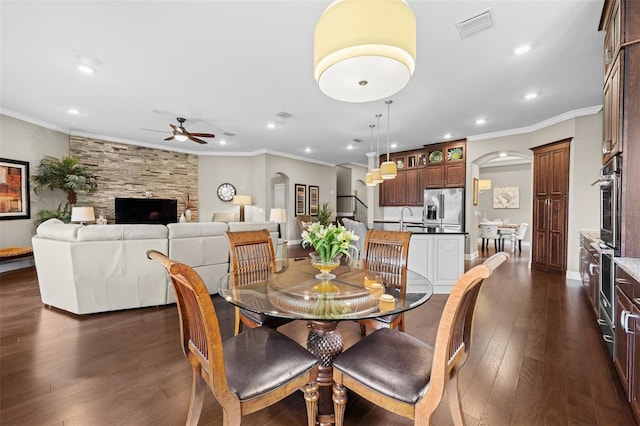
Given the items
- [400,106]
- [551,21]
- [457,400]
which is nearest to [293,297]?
[457,400]

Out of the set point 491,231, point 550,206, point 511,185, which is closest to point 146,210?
point 550,206

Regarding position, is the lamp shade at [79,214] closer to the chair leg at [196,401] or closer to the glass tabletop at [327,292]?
the glass tabletop at [327,292]

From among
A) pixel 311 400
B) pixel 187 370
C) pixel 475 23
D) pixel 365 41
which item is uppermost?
pixel 475 23

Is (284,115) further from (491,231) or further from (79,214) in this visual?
Result: (491,231)

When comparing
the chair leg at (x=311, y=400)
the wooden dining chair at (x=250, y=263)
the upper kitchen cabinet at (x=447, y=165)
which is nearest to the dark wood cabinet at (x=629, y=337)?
the chair leg at (x=311, y=400)

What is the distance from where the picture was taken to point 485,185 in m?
8.34

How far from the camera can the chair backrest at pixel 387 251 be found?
86.8 inches

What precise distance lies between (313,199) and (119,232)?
6576 mm

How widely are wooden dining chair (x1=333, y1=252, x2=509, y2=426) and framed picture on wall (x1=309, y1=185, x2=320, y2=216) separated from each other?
302 inches

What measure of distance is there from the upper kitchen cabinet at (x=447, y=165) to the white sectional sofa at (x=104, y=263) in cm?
574

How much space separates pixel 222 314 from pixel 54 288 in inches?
76.3

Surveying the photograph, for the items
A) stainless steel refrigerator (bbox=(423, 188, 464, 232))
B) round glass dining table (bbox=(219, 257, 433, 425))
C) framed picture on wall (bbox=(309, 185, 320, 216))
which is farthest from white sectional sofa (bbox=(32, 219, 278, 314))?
framed picture on wall (bbox=(309, 185, 320, 216))

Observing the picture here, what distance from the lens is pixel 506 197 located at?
28.5 ft

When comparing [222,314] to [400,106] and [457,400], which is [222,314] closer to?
[457,400]
